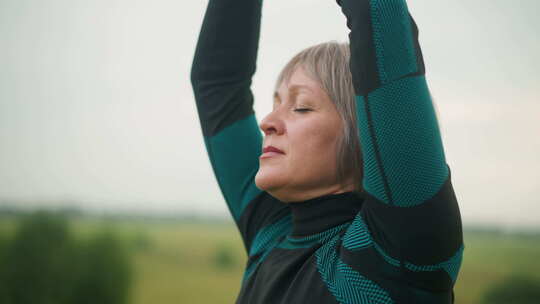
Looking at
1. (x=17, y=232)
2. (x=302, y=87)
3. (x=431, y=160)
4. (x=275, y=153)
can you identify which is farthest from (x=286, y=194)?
(x=17, y=232)

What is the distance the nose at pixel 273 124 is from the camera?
0.73m

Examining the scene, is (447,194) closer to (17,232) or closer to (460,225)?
(460,225)

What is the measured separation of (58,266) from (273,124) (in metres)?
3.88

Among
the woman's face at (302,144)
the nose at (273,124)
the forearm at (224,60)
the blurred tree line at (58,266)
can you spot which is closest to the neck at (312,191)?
the woman's face at (302,144)

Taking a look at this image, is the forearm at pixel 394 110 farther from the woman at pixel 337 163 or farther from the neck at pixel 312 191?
the neck at pixel 312 191

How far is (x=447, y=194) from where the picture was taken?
496 mm

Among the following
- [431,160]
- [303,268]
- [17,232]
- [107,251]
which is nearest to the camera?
[431,160]

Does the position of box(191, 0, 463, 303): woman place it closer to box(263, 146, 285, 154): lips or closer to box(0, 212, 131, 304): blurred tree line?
box(263, 146, 285, 154): lips

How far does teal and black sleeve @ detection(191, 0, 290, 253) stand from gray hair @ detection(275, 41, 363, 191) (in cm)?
19

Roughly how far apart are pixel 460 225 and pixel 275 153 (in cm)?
32

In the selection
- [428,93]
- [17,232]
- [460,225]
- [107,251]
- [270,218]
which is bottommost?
[107,251]

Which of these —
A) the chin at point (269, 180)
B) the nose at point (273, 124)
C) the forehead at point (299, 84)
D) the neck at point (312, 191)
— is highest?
the forehead at point (299, 84)

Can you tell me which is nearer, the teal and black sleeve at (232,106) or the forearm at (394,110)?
the forearm at (394,110)

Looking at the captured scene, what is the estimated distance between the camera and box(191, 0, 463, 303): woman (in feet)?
1.62
